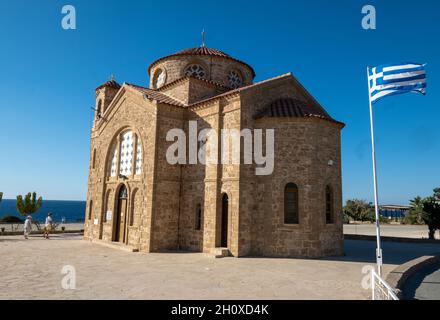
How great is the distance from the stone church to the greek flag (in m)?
4.50

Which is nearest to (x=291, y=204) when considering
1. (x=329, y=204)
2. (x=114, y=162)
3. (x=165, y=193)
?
(x=329, y=204)

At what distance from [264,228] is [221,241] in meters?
1.95

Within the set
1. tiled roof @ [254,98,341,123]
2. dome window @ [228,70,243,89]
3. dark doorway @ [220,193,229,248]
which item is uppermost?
dome window @ [228,70,243,89]

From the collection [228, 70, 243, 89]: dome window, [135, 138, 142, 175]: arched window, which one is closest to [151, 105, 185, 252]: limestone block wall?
[135, 138, 142, 175]: arched window

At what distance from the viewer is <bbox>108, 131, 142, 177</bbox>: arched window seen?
16306 millimetres

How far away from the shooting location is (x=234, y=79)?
66.1ft

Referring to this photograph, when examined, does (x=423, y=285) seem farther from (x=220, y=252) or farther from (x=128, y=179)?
(x=128, y=179)

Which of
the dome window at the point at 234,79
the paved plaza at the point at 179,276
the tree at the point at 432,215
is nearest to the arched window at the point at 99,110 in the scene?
the dome window at the point at 234,79

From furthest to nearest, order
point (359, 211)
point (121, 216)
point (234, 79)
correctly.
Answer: point (359, 211) → point (234, 79) → point (121, 216)

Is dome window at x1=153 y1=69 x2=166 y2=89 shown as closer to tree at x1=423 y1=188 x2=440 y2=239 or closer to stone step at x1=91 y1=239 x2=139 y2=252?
stone step at x1=91 y1=239 x2=139 y2=252

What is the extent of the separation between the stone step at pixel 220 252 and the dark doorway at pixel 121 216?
5925 mm

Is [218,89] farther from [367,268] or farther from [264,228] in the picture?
[367,268]

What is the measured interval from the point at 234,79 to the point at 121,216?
10729 mm
